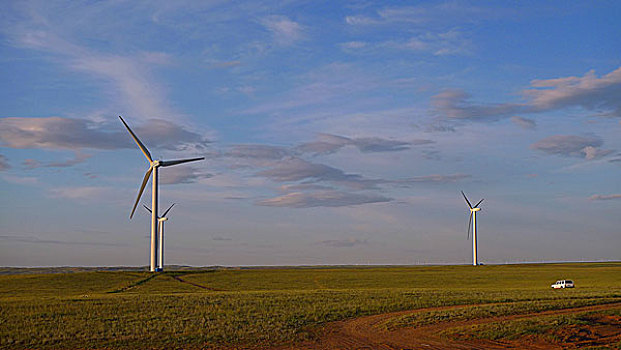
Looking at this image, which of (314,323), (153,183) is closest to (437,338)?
(314,323)

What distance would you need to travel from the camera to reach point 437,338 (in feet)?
97.9

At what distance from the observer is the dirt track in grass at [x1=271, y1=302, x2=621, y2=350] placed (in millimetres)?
27547

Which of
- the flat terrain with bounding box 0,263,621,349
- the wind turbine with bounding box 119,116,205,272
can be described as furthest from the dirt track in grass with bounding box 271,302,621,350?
the wind turbine with bounding box 119,116,205,272

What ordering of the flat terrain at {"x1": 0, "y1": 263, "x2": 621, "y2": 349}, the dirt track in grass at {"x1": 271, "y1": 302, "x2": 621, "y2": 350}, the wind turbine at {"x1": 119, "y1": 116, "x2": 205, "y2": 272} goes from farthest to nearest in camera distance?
the wind turbine at {"x1": 119, "y1": 116, "x2": 205, "y2": 272} < the flat terrain at {"x1": 0, "y1": 263, "x2": 621, "y2": 349} < the dirt track in grass at {"x1": 271, "y1": 302, "x2": 621, "y2": 350}

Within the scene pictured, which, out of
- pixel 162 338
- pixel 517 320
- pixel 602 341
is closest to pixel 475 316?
pixel 517 320

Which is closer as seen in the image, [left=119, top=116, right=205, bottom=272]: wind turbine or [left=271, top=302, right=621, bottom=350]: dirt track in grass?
[left=271, top=302, right=621, bottom=350]: dirt track in grass

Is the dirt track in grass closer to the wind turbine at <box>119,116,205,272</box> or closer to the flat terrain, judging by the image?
Result: the flat terrain

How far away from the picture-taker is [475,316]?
3778cm

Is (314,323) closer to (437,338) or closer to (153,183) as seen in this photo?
(437,338)

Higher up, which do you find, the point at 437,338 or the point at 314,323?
the point at 437,338

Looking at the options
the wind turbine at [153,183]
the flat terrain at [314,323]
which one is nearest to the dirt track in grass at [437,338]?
the flat terrain at [314,323]

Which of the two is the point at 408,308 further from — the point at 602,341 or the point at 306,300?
the point at 602,341

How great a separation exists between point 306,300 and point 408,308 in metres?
10.2

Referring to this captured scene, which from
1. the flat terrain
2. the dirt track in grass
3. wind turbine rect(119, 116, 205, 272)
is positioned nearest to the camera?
the dirt track in grass
